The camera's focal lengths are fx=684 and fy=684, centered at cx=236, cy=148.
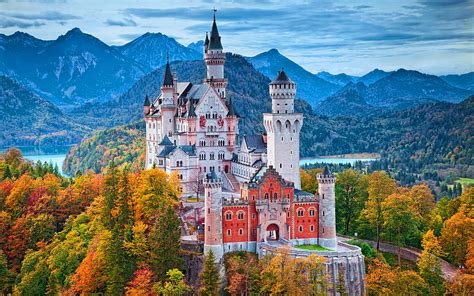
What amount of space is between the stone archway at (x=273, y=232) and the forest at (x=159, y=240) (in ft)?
15.0

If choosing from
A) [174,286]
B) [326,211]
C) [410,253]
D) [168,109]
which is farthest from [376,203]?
[168,109]

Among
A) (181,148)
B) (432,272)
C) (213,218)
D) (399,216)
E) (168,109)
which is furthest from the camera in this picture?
(168,109)

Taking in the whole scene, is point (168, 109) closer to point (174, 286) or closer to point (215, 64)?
point (215, 64)

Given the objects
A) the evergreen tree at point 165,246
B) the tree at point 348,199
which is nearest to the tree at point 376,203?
the tree at point 348,199

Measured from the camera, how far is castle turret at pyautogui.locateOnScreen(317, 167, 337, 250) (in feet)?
259

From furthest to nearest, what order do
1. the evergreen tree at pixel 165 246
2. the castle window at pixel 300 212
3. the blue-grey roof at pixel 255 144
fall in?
the blue-grey roof at pixel 255 144 < the castle window at pixel 300 212 < the evergreen tree at pixel 165 246

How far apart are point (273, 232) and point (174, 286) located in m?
14.7

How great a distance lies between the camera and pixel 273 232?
8031cm

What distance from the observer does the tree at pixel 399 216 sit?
87312 millimetres

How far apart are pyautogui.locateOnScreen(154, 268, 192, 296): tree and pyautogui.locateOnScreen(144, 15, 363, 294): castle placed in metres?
5.11

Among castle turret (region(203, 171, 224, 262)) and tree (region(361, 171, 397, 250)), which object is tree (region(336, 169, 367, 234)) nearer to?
tree (region(361, 171, 397, 250))

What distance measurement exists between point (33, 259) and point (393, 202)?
4727 cm

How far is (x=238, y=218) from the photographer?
3061 inches

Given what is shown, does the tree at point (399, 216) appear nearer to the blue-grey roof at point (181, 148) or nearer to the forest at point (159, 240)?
the forest at point (159, 240)
